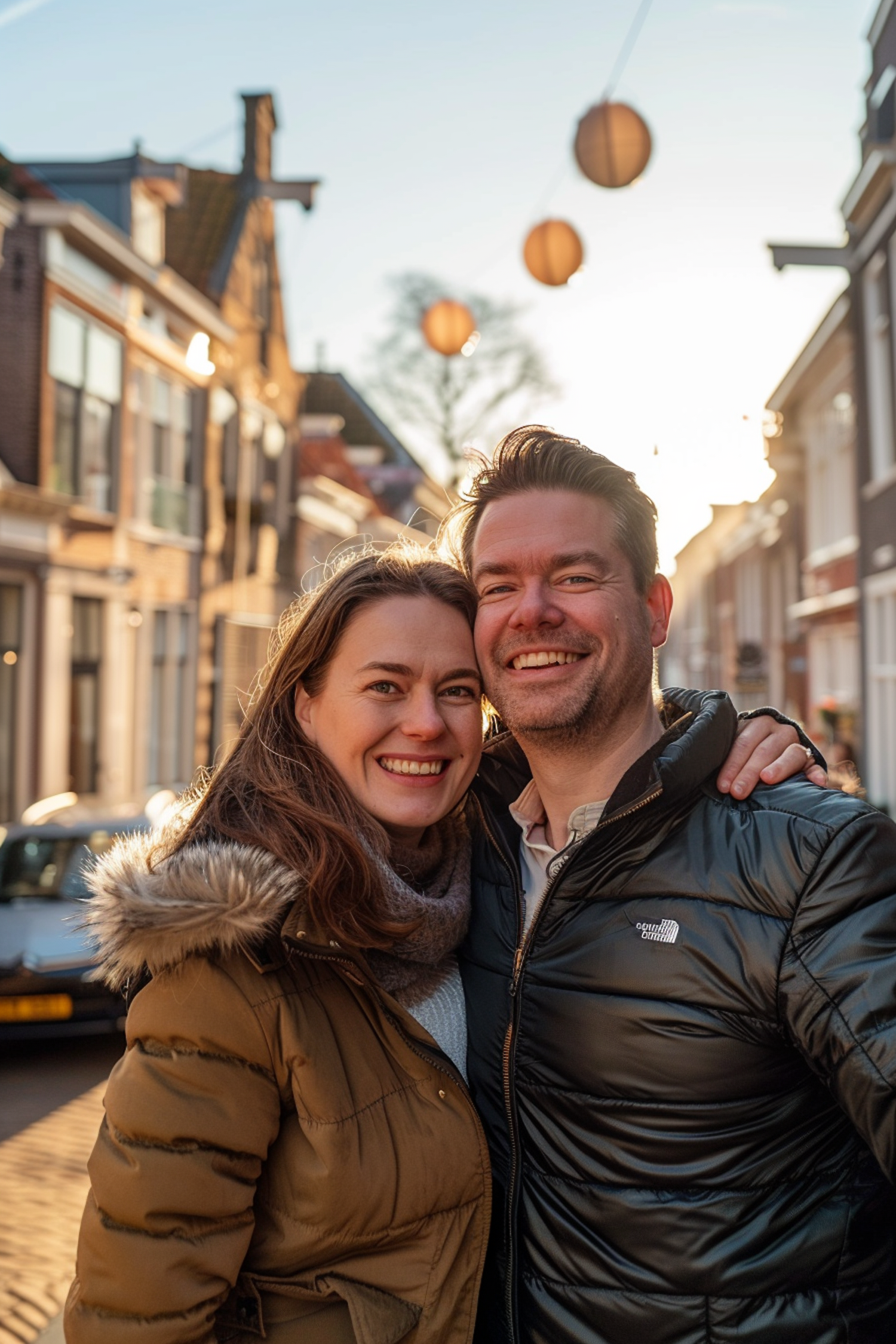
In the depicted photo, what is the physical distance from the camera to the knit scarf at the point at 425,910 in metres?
2.31

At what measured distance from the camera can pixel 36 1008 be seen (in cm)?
747

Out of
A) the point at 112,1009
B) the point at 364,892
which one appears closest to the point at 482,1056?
the point at 364,892

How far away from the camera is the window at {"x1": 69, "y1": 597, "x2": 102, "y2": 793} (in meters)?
16.7

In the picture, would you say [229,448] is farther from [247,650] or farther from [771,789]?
[771,789]

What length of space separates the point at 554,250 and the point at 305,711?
20.5ft

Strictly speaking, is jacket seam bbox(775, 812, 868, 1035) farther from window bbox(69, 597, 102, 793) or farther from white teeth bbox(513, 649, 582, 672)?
window bbox(69, 597, 102, 793)

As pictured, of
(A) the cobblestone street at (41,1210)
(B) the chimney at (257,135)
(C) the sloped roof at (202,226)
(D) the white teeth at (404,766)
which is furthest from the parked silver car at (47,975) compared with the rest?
(B) the chimney at (257,135)

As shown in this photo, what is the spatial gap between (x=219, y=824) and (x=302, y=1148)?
602 millimetres

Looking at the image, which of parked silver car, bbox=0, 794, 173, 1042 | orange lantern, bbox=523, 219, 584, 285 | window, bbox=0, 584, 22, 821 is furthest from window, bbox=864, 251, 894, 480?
window, bbox=0, 584, 22, 821

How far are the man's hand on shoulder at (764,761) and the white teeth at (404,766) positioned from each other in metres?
0.61

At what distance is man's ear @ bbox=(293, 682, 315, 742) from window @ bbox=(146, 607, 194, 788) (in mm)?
17672

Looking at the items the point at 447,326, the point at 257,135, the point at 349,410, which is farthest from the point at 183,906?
the point at 349,410

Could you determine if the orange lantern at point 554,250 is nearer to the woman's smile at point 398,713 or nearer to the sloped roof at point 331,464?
the woman's smile at point 398,713

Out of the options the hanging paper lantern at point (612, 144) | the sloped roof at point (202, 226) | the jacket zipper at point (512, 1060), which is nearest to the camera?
the jacket zipper at point (512, 1060)
